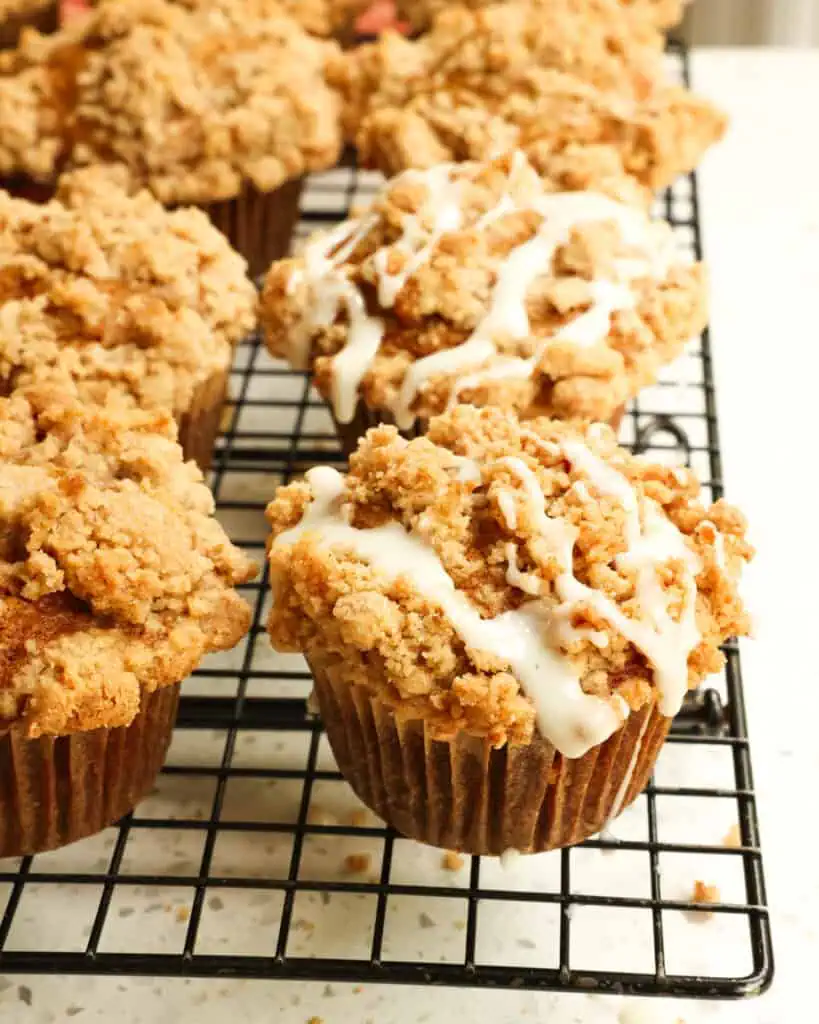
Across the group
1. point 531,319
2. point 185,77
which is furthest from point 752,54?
point 531,319

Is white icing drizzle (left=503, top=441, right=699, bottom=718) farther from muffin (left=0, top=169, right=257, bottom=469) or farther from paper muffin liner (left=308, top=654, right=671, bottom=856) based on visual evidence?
muffin (left=0, top=169, right=257, bottom=469)

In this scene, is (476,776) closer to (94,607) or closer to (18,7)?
(94,607)

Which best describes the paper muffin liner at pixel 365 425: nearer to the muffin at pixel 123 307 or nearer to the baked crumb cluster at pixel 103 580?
the muffin at pixel 123 307

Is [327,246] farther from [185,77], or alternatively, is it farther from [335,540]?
[335,540]

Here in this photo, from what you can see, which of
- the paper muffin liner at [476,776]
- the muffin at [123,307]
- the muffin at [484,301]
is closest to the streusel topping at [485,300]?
the muffin at [484,301]

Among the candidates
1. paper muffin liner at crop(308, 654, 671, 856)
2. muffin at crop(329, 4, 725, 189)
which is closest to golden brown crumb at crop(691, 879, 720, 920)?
paper muffin liner at crop(308, 654, 671, 856)
